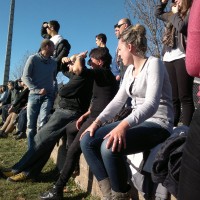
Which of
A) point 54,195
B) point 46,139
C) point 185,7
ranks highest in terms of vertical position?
point 185,7

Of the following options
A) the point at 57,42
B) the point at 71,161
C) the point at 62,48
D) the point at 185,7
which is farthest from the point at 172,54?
the point at 57,42

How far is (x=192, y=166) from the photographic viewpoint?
4.52 feet

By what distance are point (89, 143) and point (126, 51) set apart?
3.02ft

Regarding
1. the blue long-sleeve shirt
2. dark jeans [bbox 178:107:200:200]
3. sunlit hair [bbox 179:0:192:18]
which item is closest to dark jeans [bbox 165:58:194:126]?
sunlit hair [bbox 179:0:192:18]

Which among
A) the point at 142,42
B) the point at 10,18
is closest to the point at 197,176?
the point at 142,42

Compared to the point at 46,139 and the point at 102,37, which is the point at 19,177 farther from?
the point at 102,37

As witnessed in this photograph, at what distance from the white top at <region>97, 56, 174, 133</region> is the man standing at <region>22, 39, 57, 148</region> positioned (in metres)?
2.70

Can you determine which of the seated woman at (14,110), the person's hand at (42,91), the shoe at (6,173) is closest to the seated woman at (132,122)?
the shoe at (6,173)

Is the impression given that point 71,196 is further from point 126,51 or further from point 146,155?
point 126,51

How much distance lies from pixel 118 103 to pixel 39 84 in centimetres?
289

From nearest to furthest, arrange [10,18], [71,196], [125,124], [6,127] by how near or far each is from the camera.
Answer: [125,124] → [71,196] → [6,127] → [10,18]

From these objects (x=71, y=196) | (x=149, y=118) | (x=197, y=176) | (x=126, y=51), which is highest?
(x=126, y=51)

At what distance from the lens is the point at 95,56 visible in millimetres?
4242

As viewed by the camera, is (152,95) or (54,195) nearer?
(152,95)
